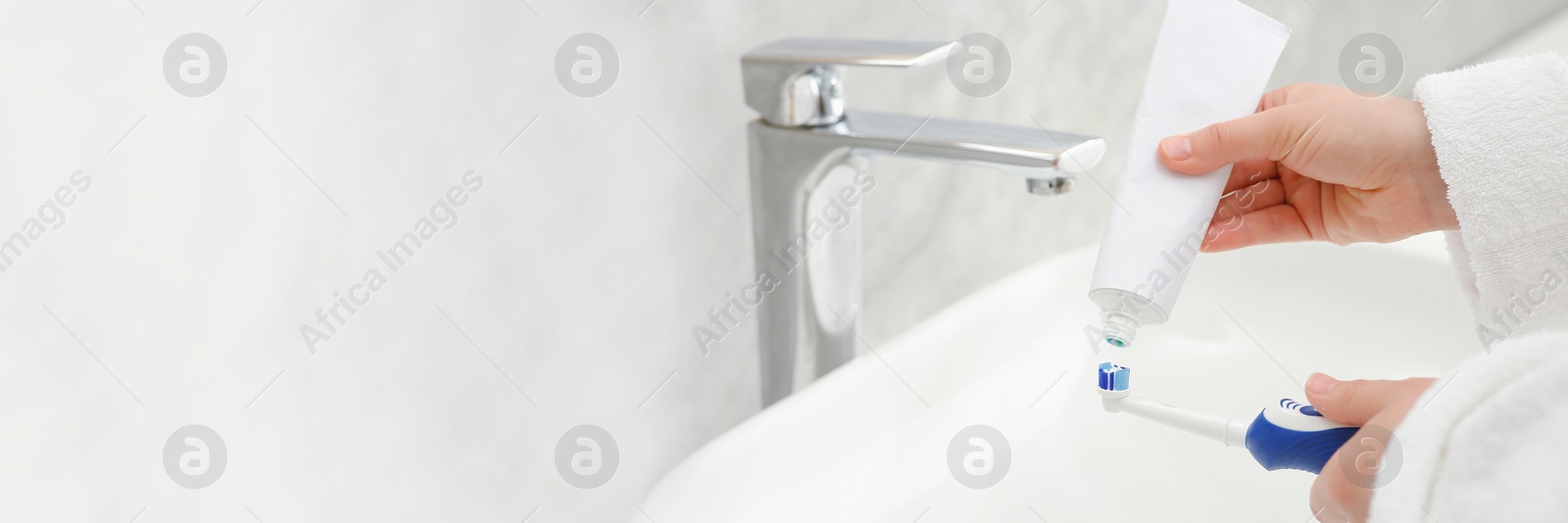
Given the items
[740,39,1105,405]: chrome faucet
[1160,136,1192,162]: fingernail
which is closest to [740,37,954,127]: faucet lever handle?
[740,39,1105,405]: chrome faucet

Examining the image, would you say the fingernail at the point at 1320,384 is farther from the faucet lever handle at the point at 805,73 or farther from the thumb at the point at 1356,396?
the faucet lever handle at the point at 805,73

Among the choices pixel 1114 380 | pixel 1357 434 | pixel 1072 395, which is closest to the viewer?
pixel 1357 434

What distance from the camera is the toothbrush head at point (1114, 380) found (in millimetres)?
406

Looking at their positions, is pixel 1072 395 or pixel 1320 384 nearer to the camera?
pixel 1320 384

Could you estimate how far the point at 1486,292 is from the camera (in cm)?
36

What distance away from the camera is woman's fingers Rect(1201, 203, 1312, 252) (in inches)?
18.4

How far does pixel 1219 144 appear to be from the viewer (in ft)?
1.14

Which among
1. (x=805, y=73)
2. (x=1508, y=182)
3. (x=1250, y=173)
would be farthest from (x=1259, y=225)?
(x=805, y=73)

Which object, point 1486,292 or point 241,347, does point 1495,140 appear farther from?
A: point 241,347

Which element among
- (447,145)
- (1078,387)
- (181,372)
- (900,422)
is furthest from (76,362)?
(1078,387)

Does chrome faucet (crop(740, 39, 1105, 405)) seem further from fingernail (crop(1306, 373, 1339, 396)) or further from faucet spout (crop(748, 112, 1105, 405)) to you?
fingernail (crop(1306, 373, 1339, 396))

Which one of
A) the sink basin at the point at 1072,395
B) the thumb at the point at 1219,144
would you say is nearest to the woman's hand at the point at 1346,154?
the thumb at the point at 1219,144

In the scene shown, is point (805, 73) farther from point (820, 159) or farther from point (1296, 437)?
point (1296, 437)

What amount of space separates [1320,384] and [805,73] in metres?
0.24
